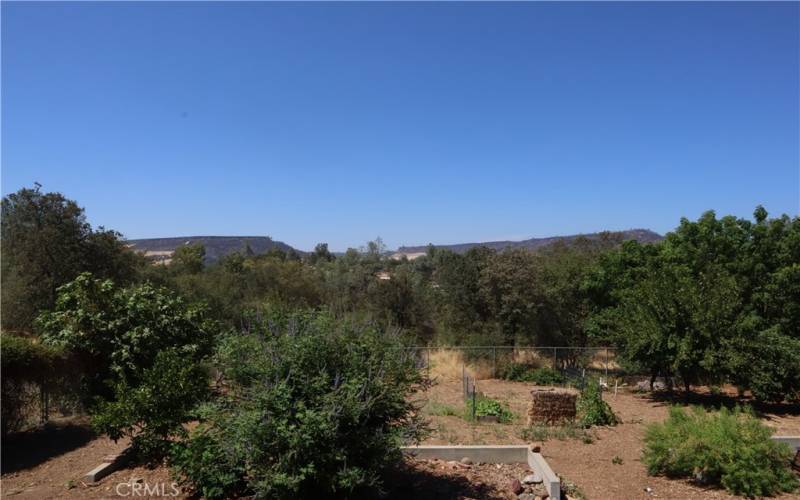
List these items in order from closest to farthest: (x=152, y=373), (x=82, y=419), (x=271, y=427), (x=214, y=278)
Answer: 1. (x=271, y=427)
2. (x=152, y=373)
3. (x=82, y=419)
4. (x=214, y=278)

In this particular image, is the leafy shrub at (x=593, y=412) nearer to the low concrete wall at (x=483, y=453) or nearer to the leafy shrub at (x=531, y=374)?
the low concrete wall at (x=483, y=453)

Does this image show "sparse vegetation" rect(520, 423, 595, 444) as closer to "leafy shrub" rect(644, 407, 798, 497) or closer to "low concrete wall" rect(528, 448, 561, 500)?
"leafy shrub" rect(644, 407, 798, 497)

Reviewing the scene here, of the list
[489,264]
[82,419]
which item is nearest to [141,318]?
[82,419]

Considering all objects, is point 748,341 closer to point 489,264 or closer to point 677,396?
point 677,396

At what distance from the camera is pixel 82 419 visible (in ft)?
35.7

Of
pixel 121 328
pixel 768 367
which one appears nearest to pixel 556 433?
pixel 768 367

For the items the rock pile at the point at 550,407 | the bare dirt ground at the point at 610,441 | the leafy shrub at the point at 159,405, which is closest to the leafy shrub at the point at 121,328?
the leafy shrub at the point at 159,405

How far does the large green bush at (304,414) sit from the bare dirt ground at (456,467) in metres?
0.75

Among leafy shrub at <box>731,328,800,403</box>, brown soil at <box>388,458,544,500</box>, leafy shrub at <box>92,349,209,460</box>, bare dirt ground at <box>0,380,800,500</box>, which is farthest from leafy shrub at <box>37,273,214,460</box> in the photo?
leafy shrub at <box>731,328,800,403</box>

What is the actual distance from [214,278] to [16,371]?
15696 mm

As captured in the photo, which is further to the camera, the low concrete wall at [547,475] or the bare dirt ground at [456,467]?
the bare dirt ground at [456,467]

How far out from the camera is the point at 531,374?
1983 cm

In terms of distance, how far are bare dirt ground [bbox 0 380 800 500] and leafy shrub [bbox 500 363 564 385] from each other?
6401mm

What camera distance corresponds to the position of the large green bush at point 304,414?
16.6ft
